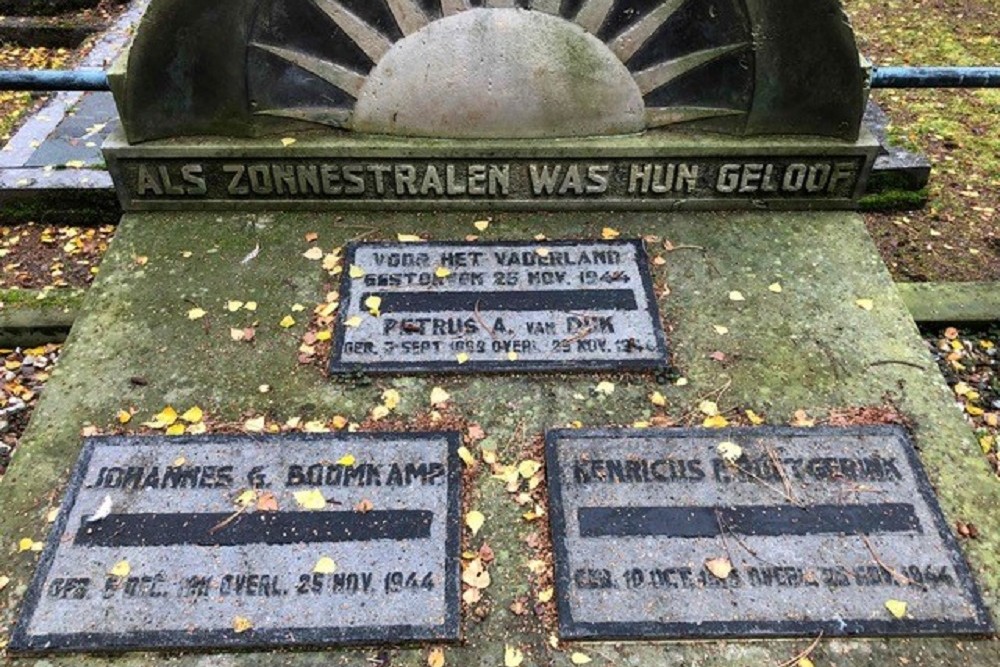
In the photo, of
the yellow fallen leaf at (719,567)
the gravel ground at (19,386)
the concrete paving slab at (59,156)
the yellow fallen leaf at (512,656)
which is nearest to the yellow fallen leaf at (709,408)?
the yellow fallen leaf at (719,567)

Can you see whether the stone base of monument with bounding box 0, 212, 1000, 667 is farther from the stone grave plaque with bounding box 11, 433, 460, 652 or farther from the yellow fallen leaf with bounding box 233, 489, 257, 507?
the yellow fallen leaf with bounding box 233, 489, 257, 507

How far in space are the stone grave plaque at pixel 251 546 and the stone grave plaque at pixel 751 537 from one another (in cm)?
46

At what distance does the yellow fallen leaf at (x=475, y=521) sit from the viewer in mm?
2768

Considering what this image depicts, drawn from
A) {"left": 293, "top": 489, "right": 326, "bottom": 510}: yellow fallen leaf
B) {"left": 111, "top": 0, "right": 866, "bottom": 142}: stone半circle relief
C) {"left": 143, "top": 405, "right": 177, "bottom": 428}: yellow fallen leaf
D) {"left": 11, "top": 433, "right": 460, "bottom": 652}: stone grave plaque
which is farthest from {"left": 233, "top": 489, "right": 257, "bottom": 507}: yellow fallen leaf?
{"left": 111, "top": 0, "right": 866, "bottom": 142}: stone半circle relief

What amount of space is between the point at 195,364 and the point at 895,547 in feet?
8.87

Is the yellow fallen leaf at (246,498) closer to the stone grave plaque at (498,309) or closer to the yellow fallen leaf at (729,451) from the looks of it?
the stone grave plaque at (498,309)

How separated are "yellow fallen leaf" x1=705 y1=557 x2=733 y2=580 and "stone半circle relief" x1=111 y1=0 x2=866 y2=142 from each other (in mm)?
2095

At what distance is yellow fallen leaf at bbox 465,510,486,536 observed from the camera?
277 centimetres

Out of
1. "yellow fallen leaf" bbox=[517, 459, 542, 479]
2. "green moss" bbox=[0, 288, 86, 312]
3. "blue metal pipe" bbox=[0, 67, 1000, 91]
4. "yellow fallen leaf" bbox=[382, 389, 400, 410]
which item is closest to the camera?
"yellow fallen leaf" bbox=[517, 459, 542, 479]

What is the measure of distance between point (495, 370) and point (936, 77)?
8.37 ft

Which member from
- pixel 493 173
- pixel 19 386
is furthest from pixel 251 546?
pixel 19 386

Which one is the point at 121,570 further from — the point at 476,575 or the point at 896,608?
the point at 896,608

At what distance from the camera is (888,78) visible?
12.5ft

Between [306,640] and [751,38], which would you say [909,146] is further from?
[306,640]
